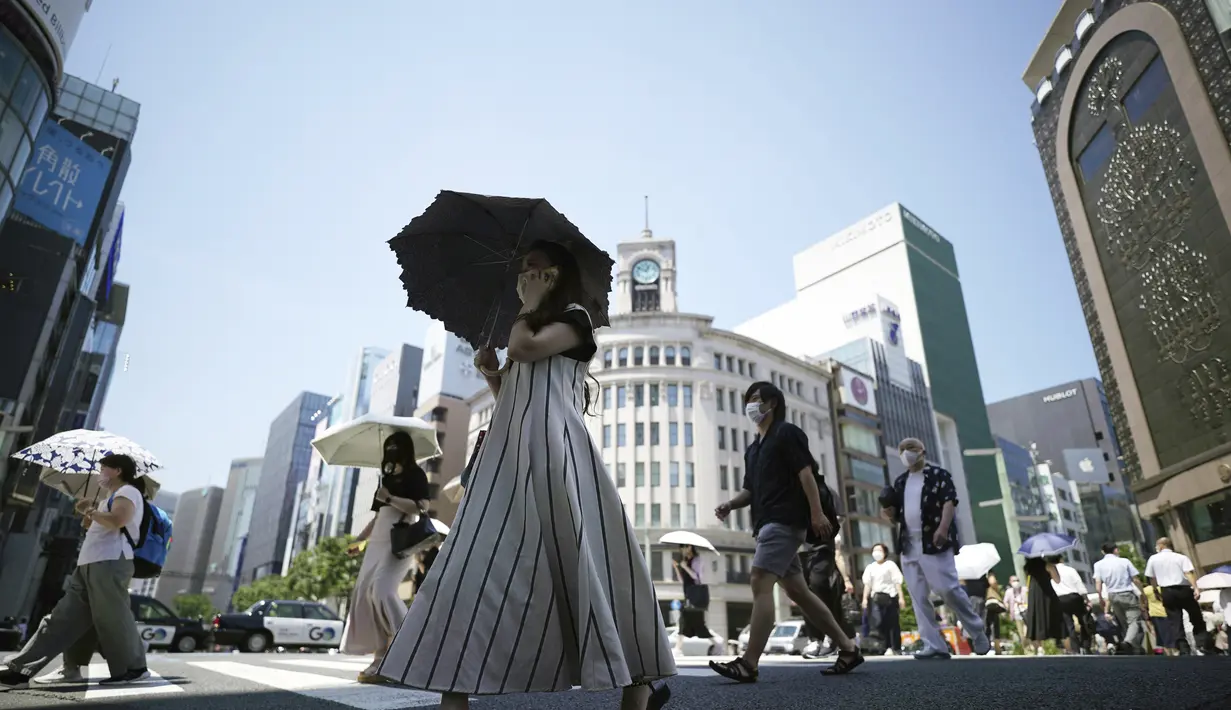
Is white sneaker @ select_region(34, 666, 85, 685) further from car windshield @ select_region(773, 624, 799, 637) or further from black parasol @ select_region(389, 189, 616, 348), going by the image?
car windshield @ select_region(773, 624, 799, 637)

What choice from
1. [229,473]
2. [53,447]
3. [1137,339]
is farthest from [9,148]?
[229,473]

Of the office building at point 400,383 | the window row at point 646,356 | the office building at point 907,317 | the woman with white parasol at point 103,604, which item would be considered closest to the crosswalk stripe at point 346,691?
the woman with white parasol at point 103,604

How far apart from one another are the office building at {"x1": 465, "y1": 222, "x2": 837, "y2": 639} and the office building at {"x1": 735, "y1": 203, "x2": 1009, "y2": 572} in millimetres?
15665

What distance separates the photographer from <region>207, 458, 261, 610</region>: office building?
12756cm

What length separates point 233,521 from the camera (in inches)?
5536

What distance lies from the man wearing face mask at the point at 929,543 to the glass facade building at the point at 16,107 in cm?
2800

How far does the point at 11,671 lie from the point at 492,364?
4.00 m

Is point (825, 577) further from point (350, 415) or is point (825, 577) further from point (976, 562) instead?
point (350, 415)

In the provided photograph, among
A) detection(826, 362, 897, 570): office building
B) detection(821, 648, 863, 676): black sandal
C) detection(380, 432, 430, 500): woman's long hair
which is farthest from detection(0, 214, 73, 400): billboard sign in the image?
detection(826, 362, 897, 570): office building

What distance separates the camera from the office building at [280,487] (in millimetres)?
105375

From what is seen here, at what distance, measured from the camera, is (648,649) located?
1953mm

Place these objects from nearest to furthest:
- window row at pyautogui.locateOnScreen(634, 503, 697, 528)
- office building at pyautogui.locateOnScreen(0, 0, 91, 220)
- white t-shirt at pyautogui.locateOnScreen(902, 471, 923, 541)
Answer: white t-shirt at pyautogui.locateOnScreen(902, 471, 923, 541) < office building at pyautogui.locateOnScreen(0, 0, 91, 220) < window row at pyautogui.locateOnScreen(634, 503, 697, 528)

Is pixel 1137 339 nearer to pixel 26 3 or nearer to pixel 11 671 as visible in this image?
pixel 11 671

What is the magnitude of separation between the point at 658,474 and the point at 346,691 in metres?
43.6
